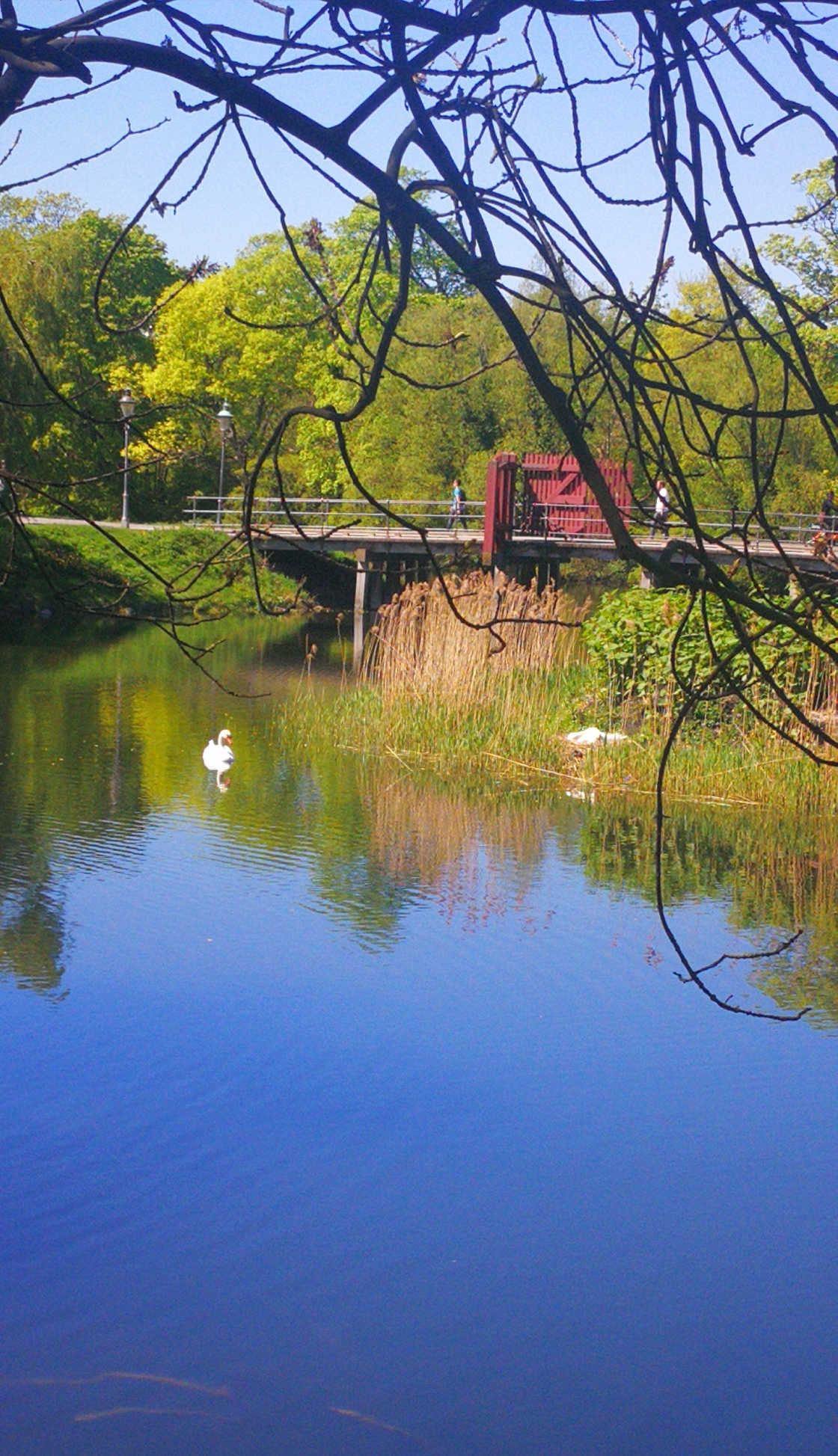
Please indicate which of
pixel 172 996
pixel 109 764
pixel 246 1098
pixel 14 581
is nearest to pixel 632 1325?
pixel 246 1098

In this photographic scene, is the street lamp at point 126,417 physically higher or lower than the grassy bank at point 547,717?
higher

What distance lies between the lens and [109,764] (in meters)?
11.2

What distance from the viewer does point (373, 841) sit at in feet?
29.6

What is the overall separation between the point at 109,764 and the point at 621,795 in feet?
12.9

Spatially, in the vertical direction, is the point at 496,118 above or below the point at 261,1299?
above

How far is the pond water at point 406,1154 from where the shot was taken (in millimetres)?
3549

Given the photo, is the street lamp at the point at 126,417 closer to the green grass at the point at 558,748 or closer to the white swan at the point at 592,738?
the green grass at the point at 558,748

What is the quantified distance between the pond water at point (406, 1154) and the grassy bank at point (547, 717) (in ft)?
4.16

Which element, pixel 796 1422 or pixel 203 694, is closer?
pixel 796 1422

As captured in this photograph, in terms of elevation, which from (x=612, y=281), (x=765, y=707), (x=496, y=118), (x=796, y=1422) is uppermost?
(x=496, y=118)

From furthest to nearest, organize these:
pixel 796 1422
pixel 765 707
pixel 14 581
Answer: pixel 14 581
pixel 765 707
pixel 796 1422

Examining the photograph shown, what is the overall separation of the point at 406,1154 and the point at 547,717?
7.07m

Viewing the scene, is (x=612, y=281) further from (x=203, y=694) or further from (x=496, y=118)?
(x=203, y=694)

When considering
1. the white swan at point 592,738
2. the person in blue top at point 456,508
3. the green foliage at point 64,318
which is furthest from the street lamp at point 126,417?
the person in blue top at point 456,508
